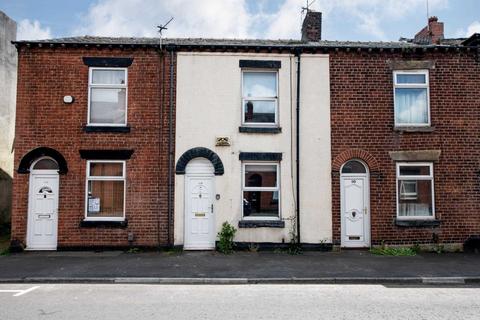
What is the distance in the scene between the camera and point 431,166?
40.7 feet

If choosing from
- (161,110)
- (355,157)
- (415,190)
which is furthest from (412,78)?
(161,110)

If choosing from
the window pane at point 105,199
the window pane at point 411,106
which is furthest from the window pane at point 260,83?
the window pane at point 105,199

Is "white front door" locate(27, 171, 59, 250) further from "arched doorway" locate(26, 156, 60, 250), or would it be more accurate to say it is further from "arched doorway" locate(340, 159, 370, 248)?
"arched doorway" locate(340, 159, 370, 248)

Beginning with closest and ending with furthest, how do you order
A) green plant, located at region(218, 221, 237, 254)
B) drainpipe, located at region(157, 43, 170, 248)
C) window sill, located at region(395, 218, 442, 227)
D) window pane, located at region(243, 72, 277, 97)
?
green plant, located at region(218, 221, 237, 254)
drainpipe, located at region(157, 43, 170, 248)
window sill, located at region(395, 218, 442, 227)
window pane, located at region(243, 72, 277, 97)

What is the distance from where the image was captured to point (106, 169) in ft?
40.2

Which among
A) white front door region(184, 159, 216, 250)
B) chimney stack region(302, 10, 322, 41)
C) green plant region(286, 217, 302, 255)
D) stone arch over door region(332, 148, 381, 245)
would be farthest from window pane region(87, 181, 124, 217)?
chimney stack region(302, 10, 322, 41)

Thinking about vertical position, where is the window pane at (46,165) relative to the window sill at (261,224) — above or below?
above

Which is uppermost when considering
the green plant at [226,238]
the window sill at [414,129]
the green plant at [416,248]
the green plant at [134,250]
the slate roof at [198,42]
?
the slate roof at [198,42]

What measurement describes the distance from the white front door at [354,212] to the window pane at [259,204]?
2103mm

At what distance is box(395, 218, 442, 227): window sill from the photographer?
12.1 meters

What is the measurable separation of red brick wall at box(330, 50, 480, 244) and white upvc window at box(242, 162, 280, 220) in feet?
5.86

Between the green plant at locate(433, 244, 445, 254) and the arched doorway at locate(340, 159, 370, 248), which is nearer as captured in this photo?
the green plant at locate(433, 244, 445, 254)

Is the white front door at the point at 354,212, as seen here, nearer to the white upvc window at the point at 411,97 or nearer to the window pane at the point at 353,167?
the window pane at the point at 353,167

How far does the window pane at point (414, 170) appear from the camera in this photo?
12.5 m
